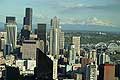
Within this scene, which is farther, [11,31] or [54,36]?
[11,31]

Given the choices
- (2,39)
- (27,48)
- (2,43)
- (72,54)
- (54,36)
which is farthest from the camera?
(2,39)

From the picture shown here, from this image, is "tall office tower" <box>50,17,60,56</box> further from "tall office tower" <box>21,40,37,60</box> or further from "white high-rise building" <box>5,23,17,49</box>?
"white high-rise building" <box>5,23,17,49</box>

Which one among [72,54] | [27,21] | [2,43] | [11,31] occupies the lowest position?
[72,54]

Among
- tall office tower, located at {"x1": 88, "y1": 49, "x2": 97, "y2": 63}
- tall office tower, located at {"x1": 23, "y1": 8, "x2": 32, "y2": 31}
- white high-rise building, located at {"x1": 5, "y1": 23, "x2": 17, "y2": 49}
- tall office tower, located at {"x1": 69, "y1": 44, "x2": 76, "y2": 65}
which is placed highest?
tall office tower, located at {"x1": 23, "y1": 8, "x2": 32, "y2": 31}

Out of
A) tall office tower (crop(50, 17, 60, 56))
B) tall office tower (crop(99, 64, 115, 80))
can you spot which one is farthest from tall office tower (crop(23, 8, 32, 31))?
tall office tower (crop(99, 64, 115, 80))

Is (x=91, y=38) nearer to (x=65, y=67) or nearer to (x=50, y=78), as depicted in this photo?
(x=65, y=67)

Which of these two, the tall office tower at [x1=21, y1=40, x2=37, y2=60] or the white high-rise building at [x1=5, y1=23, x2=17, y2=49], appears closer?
the tall office tower at [x1=21, y1=40, x2=37, y2=60]

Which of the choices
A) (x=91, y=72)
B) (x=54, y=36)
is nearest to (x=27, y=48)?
(x=54, y=36)

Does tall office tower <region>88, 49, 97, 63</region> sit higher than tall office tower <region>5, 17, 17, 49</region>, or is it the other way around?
tall office tower <region>5, 17, 17, 49</region>

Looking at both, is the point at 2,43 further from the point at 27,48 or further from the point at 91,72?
the point at 91,72

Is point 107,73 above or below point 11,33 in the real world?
below
